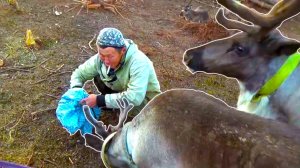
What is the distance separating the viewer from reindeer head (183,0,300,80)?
120 inches

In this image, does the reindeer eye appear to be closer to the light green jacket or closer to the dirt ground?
the light green jacket

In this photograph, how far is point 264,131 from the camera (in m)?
2.10

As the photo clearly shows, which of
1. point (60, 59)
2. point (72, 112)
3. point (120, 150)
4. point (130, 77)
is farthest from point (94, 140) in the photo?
point (60, 59)

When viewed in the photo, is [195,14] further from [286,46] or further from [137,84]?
[286,46]

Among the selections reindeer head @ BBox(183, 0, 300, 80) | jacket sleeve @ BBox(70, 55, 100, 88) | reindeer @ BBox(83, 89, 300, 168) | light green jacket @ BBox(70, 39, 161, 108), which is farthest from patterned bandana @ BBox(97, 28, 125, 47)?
reindeer @ BBox(83, 89, 300, 168)

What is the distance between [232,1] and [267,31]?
→ 1.03 feet

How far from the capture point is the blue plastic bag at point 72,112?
3357mm

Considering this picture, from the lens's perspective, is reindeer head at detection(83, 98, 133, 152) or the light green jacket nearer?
reindeer head at detection(83, 98, 133, 152)

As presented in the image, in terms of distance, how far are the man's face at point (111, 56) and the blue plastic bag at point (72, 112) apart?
1.05 feet

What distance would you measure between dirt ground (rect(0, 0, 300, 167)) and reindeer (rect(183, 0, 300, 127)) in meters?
1.10

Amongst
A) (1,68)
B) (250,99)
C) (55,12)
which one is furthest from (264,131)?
(55,12)

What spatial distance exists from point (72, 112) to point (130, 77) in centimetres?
50

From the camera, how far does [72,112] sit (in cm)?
337

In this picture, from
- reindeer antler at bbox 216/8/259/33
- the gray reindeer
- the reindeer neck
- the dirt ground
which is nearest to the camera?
the reindeer neck
